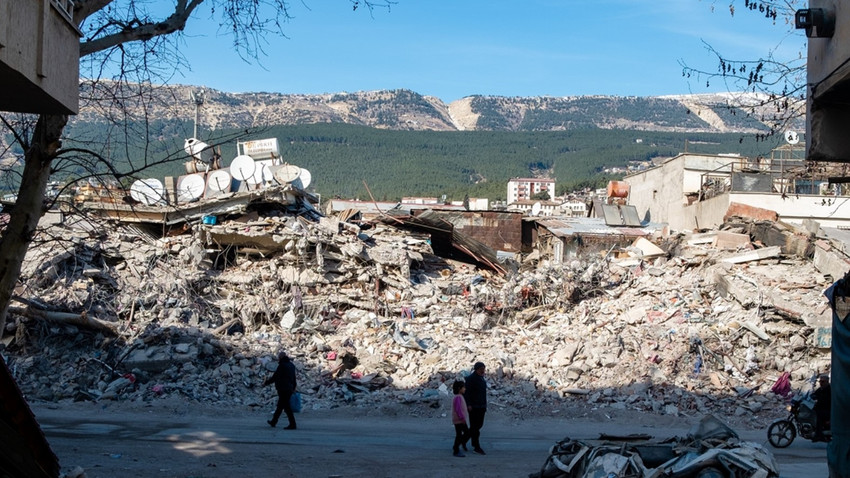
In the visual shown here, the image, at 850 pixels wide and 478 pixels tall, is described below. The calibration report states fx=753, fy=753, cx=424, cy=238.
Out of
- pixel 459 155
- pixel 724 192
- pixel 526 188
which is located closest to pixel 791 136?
pixel 724 192

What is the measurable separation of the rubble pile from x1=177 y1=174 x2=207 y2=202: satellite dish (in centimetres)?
235

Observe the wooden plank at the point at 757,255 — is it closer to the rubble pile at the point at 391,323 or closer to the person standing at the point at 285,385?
the rubble pile at the point at 391,323

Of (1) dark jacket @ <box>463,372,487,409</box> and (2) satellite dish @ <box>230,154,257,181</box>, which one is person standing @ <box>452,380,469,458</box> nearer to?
(1) dark jacket @ <box>463,372,487,409</box>

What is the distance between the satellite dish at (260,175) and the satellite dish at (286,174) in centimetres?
27

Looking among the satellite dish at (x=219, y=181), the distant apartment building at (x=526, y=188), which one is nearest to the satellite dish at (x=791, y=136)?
the satellite dish at (x=219, y=181)

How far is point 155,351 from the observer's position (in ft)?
53.9

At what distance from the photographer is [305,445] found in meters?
10.8

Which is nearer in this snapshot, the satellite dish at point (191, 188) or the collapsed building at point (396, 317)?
the collapsed building at point (396, 317)

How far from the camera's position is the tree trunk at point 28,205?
692 cm

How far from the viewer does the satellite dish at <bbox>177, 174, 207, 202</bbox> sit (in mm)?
24156

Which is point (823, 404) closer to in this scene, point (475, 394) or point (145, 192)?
point (475, 394)

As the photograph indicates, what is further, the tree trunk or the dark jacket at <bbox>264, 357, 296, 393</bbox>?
the dark jacket at <bbox>264, 357, 296, 393</bbox>

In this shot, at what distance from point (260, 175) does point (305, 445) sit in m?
16.8

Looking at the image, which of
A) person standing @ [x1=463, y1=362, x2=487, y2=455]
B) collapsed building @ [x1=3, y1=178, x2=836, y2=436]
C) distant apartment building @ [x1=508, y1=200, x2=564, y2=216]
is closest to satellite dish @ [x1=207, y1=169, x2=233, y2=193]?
collapsed building @ [x1=3, y1=178, x2=836, y2=436]
